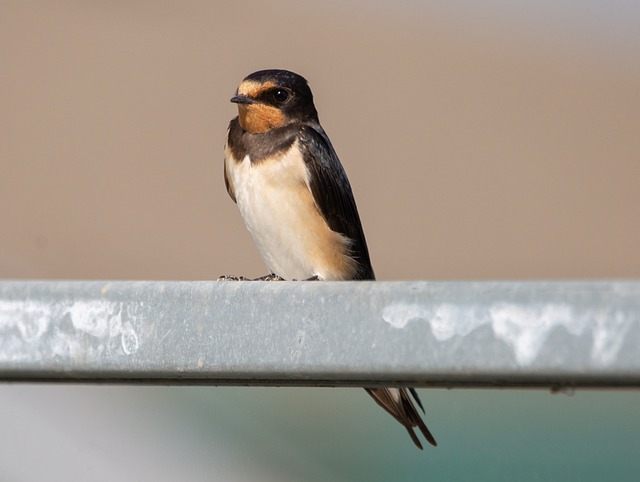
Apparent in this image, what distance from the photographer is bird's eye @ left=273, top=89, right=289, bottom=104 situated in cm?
305

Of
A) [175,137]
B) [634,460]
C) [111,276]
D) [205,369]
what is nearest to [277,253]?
[634,460]

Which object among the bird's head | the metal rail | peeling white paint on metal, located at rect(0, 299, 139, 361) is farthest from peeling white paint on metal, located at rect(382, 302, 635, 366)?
the bird's head

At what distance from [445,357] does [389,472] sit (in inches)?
61.7

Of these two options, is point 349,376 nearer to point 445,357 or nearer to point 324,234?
point 445,357

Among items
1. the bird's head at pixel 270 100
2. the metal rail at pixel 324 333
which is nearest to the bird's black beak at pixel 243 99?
the bird's head at pixel 270 100

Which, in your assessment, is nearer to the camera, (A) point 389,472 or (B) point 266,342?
(B) point 266,342

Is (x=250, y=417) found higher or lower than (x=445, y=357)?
lower

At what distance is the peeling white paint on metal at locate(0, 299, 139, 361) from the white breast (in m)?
1.71

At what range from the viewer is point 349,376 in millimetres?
1125

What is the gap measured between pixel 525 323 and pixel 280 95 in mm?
2117

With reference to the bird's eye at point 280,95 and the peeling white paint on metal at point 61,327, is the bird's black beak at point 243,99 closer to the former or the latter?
the bird's eye at point 280,95

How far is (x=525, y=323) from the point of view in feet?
3.32

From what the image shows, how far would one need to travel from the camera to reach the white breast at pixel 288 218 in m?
2.93

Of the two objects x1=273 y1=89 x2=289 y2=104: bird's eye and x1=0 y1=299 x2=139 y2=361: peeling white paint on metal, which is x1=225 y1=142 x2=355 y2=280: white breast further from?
x1=0 y1=299 x2=139 y2=361: peeling white paint on metal
